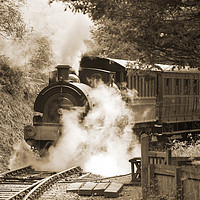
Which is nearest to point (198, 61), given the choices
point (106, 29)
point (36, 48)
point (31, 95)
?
point (106, 29)

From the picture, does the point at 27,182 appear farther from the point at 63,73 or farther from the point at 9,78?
the point at 9,78

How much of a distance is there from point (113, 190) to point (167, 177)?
5.75ft

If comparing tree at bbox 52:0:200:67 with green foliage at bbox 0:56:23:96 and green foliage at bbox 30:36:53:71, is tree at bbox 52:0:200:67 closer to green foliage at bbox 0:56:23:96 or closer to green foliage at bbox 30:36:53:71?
green foliage at bbox 0:56:23:96

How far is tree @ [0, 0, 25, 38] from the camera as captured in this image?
725 inches

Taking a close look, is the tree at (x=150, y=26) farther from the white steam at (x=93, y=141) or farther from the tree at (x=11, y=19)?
the tree at (x=11, y=19)

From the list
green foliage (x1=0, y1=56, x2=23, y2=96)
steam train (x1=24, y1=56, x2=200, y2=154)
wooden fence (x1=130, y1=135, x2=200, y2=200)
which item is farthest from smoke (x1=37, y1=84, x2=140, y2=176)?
green foliage (x1=0, y1=56, x2=23, y2=96)

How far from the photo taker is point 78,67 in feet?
52.9

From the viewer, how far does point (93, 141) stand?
14078 mm

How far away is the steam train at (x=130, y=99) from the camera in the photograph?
1421 cm

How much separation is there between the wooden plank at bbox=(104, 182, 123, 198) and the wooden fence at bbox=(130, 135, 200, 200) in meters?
0.88

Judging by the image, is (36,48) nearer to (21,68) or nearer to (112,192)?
(21,68)

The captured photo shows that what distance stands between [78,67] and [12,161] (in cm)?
374

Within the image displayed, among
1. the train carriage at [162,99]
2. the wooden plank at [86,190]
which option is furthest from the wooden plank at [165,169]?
the train carriage at [162,99]

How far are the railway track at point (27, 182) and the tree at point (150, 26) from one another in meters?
3.55
